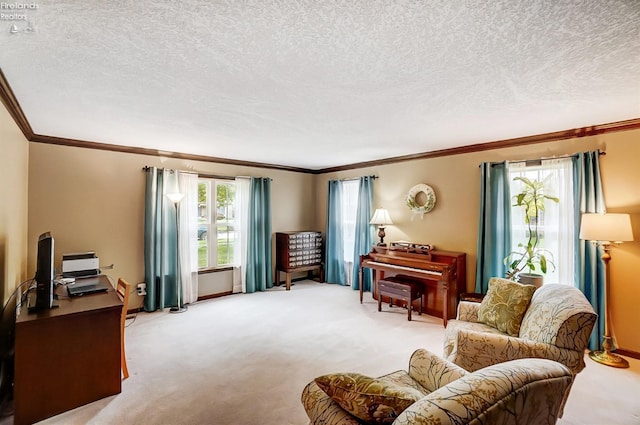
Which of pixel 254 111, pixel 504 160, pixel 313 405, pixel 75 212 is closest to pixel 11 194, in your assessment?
pixel 75 212

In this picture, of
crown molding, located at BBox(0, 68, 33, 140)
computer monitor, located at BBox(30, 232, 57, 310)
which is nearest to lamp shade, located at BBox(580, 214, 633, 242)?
computer monitor, located at BBox(30, 232, 57, 310)

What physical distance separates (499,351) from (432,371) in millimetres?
665

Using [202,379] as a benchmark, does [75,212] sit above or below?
above

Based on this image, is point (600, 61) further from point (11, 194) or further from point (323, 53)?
point (11, 194)

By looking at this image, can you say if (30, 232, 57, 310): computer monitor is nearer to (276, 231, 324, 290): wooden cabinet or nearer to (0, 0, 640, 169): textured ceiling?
(0, 0, 640, 169): textured ceiling

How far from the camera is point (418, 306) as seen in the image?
4465mm

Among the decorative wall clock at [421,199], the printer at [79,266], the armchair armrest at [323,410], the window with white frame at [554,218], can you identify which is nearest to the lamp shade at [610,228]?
the window with white frame at [554,218]

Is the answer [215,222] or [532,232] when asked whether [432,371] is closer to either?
[532,232]

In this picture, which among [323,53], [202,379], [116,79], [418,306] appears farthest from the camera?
[418,306]

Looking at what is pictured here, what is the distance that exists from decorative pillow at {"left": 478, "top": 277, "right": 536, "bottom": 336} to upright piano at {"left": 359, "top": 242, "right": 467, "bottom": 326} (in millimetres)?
1148

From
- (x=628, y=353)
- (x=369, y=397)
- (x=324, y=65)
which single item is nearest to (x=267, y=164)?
(x=324, y=65)

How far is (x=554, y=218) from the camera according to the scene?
138 inches

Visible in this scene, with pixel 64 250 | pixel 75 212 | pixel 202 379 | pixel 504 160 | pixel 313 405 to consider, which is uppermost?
pixel 504 160

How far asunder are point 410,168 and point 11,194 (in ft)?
15.6
